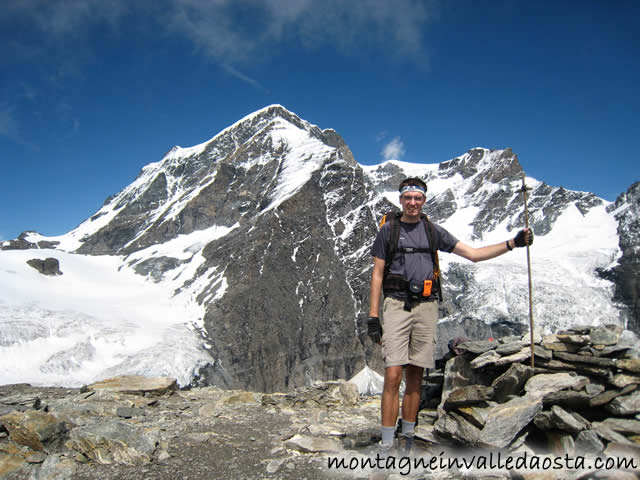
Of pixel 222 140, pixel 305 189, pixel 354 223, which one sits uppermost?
pixel 222 140

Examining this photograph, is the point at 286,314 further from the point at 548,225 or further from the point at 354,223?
the point at 548,225

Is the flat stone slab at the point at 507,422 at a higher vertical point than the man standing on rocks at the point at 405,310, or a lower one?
lower

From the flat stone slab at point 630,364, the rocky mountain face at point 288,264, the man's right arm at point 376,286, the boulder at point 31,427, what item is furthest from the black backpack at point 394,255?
the rocky mountain face at point 288,264

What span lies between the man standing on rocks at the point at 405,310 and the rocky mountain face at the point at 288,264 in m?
56.7

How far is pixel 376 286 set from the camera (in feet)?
17.4

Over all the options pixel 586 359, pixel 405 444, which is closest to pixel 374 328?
pixel 405 444

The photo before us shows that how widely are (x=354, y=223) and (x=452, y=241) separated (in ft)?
311

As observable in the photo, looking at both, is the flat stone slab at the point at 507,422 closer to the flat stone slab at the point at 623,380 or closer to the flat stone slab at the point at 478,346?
the flat stone slab at the point at 623,380

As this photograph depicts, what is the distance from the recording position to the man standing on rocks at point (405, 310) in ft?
17.1

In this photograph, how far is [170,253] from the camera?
308 ft

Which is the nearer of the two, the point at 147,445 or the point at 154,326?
the point at 147,445

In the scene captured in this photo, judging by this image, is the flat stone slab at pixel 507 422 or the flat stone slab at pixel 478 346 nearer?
the flat stone slab at pixel 507 422

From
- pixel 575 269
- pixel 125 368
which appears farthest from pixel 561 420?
pixel 575 269

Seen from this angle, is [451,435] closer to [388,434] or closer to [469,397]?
[469,397]
